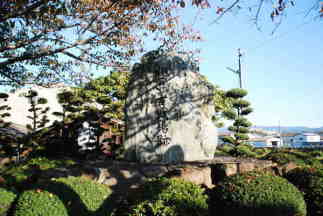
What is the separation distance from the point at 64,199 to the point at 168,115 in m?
3.61

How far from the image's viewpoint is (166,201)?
3.44 meters

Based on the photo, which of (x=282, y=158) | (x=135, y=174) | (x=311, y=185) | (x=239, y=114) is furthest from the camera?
(x=239, y=114)

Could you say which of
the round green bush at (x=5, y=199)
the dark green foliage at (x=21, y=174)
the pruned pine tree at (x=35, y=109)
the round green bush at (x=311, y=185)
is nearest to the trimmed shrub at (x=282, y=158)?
the round green bush at (x=311, y=185)

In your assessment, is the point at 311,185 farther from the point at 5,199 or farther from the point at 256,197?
the point at 5,199

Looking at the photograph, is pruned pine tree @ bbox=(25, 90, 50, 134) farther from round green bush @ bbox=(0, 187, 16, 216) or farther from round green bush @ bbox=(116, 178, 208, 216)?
round green bush @ bbox=(116, 178, 208, 216)

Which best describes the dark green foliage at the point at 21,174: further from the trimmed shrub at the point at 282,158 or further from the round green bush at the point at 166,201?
the trimmed shrub at the point at 282,158

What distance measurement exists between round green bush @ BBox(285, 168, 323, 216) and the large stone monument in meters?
2.32

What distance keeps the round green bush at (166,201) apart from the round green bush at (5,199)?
160 cm

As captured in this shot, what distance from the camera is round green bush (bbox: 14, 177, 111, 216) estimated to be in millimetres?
3442

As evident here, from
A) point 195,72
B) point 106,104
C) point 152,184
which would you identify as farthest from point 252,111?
point 152,184

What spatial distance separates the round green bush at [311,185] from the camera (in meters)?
4.72

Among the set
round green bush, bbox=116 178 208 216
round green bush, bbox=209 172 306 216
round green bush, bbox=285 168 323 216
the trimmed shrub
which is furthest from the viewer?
the trimmed shrub

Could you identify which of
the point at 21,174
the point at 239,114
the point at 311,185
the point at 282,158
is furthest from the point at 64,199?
the point at 239,114

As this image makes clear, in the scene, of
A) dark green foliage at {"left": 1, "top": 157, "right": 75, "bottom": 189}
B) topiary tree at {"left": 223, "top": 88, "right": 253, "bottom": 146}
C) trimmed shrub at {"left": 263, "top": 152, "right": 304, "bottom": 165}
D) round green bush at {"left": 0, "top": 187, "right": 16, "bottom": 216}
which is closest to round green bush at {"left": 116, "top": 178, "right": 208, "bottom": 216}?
round green bush at {"left": 0, "top": 187, "right": 16, "bottom": 216}
